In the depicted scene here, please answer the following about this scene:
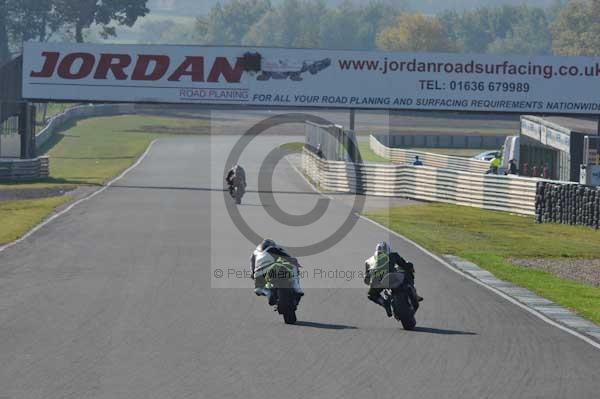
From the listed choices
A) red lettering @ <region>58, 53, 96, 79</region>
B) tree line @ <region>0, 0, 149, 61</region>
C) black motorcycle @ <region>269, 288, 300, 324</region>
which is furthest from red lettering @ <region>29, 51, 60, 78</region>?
tree line @ <region>0, 0, 149, 61</region>

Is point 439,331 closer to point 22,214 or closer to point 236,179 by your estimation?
point 22,214

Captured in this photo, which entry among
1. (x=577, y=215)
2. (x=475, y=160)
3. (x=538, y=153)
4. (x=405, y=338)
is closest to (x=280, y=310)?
(x=405, y=338)

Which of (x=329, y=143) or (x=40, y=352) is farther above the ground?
(x=329, y=143)

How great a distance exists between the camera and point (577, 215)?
3469 centimetres

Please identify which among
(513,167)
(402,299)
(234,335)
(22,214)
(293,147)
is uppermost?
(293,147)

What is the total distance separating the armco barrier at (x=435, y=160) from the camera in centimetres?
6097

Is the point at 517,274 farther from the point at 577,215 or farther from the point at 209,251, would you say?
the point at 577,215

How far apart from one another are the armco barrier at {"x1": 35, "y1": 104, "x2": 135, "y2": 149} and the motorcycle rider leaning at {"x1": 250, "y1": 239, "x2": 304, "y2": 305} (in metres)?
59.7

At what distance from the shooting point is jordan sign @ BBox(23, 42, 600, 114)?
1971 inches

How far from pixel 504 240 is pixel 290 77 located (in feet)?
69.3

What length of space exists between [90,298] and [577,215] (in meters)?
20.0

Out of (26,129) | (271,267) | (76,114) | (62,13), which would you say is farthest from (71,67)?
→ (62,13)

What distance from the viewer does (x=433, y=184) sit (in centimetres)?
4466

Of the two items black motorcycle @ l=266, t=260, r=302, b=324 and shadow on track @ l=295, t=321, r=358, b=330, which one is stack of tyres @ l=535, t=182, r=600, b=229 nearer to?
shadow on track @ l=295, t=321, r=358, b=330
